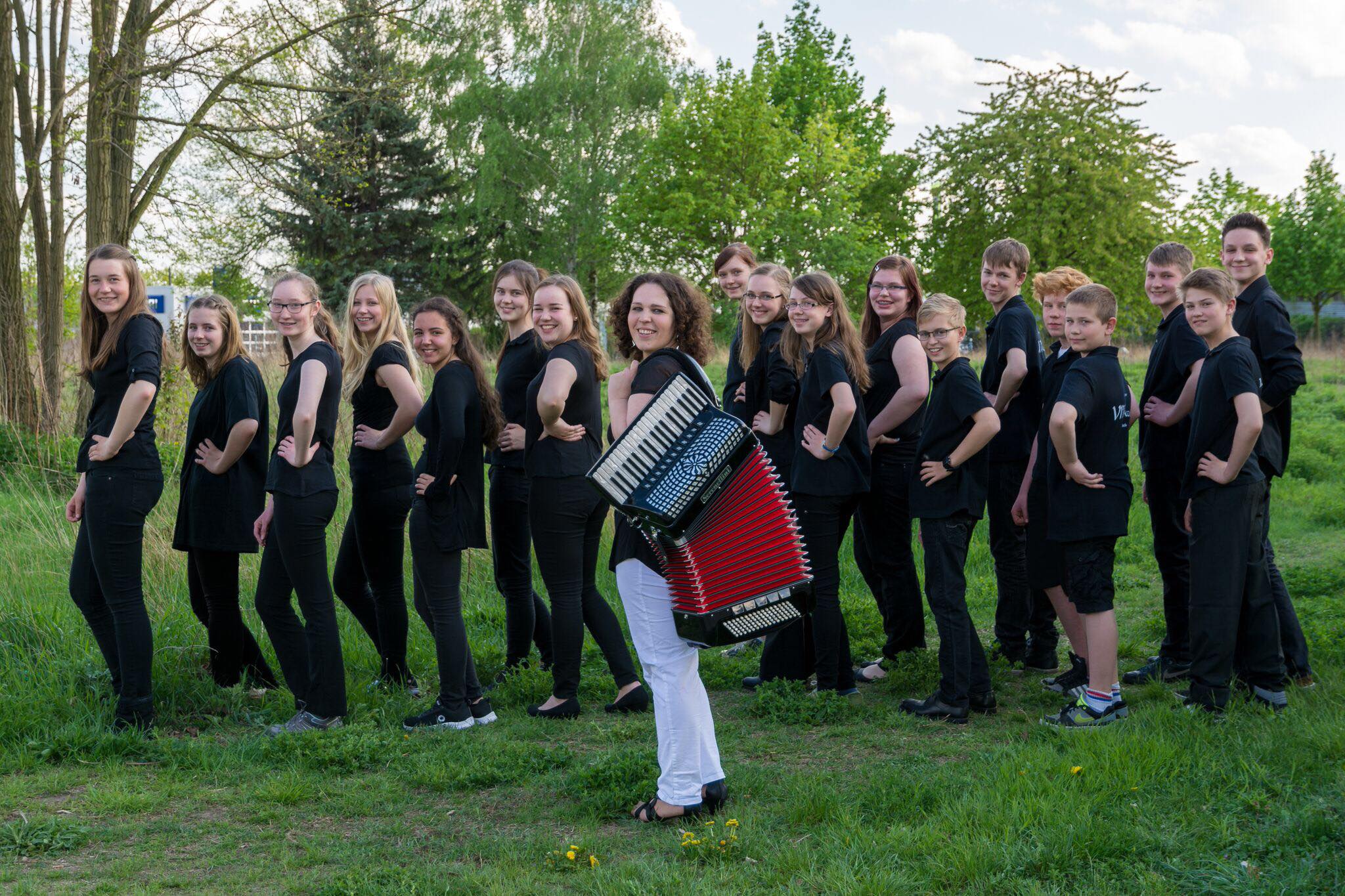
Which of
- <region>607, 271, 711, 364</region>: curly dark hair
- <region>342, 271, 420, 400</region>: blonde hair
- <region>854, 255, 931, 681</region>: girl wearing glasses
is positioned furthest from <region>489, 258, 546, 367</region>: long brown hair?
<region>854, 255, 931, 681</region>: girl wearing glasses

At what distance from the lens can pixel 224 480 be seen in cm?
579

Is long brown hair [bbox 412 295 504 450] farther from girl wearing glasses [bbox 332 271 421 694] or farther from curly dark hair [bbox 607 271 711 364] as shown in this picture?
curly dark hair [bbox 607 271 711 364]

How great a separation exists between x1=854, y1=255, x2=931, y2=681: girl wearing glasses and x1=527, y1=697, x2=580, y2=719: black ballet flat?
1.68m

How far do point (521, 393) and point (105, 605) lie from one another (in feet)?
7.80

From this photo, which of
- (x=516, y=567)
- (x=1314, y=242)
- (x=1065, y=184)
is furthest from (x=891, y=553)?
(x=1314, y=242)

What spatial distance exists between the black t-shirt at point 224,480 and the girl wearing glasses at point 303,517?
0.16 meters

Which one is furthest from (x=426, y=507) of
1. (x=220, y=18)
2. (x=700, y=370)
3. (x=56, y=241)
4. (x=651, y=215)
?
(x=651, y=215)

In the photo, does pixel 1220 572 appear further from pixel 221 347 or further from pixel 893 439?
pixel 221 347

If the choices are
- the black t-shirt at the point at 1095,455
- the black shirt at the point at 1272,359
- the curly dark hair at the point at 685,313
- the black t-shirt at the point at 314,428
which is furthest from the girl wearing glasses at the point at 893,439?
the black t-shirt at the point at 314,428

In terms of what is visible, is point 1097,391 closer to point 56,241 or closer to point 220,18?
point 220,18

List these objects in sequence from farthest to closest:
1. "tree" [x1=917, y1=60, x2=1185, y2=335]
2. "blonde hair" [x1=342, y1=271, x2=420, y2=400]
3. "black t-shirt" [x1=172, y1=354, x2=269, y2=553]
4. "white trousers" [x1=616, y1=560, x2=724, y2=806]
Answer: "tree" [x1=917, y1=60, x2=1185, y2=335] → "blonde hair" [x1=342, y1=271, x2=420, y2=400] → "black t-shirt" [x1=172, y1=354, x2=269, y2=553] → "white trousers" [x1=616, y1=560, x2=724, y2=806]

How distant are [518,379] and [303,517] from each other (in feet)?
4.79

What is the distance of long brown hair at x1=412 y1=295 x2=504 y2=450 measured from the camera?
233 inches

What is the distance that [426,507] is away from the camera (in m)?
5.71
